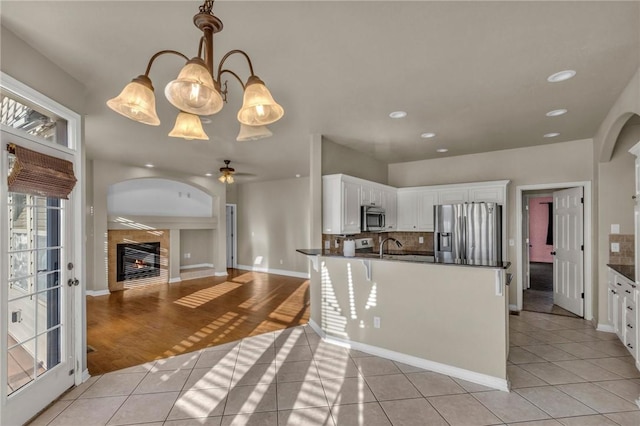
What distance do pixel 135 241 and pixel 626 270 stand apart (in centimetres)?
Answer: 850

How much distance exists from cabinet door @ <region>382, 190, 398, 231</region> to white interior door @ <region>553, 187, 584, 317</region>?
274 centimetres

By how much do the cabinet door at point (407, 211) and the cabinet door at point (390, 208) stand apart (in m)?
0.09

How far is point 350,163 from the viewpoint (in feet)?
16.6

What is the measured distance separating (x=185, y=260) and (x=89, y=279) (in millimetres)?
2439

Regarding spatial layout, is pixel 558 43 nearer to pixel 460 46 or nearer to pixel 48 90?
pixel 460 46

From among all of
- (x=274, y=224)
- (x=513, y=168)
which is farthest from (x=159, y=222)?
(x=513, y=168)

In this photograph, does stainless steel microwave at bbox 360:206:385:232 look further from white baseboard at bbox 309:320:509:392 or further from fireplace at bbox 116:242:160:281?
fireplace at bbox 116:242:160:281

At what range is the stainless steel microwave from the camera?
4695mm

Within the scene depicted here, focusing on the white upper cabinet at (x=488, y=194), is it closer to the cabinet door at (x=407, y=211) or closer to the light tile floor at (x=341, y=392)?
the cabinet door at (x=407, y=211)

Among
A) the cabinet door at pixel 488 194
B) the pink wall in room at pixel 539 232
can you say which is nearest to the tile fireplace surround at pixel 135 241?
the cabinet door at pixel 488 194

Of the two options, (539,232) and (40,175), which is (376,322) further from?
(539,232)

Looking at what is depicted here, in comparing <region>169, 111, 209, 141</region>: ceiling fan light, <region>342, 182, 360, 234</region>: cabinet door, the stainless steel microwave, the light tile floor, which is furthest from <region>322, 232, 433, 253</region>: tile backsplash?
<region>169, 111, 209, 141</region>: ceiling fan light

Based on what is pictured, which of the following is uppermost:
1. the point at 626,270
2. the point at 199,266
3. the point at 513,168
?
the point at 513,168

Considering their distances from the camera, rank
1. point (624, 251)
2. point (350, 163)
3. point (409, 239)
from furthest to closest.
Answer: point (409, 239) < point (350, 163) < point (624, 251)
